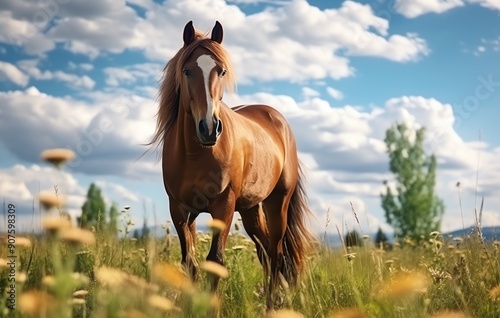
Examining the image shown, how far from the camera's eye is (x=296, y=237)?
7.33 metres

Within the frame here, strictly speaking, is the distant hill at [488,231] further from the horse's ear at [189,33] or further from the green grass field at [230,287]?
the horse's ear at [189,33]

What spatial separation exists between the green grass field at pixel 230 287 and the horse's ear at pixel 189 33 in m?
1.86

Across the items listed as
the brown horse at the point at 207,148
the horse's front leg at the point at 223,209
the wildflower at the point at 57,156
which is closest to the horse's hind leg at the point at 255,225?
the brown horse at the point at 207,148

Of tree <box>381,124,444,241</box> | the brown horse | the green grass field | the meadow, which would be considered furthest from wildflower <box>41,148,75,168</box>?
tree <box>381,124,444,241</box>

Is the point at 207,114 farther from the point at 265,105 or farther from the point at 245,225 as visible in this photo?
the point at 265,105

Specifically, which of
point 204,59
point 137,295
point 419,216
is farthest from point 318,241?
point 419,216

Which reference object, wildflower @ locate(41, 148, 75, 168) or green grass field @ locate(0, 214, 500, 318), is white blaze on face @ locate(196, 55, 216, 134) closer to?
green grass field @ locate(0, 214, 500, 318)

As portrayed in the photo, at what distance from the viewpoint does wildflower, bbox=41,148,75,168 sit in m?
2.87

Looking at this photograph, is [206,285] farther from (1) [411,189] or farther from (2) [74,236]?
(1) [411,189]

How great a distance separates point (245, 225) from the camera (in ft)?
22.5

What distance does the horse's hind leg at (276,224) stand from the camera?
676 centimetres

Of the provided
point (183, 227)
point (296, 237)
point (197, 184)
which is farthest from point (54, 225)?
point (296, 237)

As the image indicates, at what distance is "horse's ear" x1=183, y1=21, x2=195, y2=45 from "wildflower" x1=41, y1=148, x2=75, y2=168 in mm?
2637

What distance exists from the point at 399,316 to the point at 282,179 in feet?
11.8
